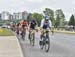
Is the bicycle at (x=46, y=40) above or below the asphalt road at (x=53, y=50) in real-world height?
above

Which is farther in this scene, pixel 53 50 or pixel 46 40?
pixel 53 50

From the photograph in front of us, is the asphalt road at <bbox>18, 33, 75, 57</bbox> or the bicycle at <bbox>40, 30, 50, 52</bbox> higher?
the bicycle at <bbox>40, 30, 50, 52</bbox>

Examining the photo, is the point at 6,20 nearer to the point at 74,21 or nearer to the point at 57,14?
the point at 57,14

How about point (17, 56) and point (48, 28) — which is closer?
point (17, 56)

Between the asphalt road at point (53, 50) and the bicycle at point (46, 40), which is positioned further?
A: the bicycle at point (46, 40)

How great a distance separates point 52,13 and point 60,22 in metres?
6.29

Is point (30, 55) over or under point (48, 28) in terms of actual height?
under

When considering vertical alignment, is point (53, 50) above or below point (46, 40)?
below

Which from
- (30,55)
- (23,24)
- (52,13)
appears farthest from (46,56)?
(52,13)

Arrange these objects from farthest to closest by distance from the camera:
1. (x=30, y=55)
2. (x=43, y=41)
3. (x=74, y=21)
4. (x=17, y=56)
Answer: (x=74, y=21), (x=43, y=41), (x=30, y=55), (x=17, y=56)

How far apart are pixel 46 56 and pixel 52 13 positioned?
116 meters

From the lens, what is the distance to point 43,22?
16234 millimetres

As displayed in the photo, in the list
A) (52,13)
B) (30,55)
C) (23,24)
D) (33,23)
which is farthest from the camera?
(52,13)

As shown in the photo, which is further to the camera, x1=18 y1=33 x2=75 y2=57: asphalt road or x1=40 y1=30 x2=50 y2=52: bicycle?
x1=40 y1=30 x2=50 y2=52: bicycle
